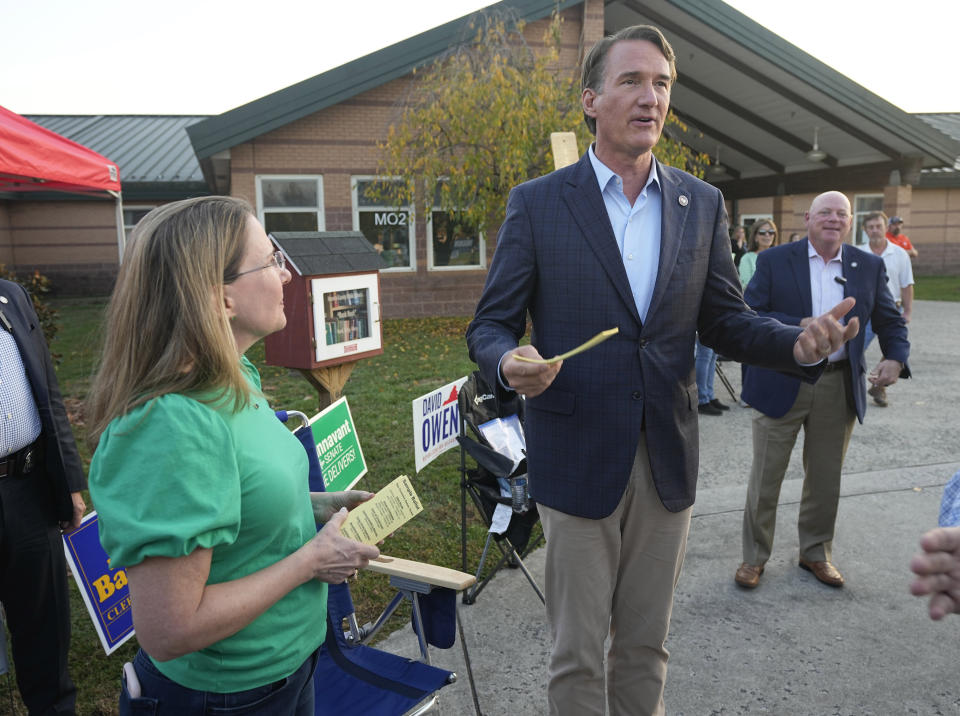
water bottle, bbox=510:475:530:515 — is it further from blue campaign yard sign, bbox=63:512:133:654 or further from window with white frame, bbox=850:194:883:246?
window with white frame, bbox=850:194:883:246

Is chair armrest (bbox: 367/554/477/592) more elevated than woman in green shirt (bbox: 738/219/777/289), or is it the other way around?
woman in green shirt (bbox: 738/219/777/289)

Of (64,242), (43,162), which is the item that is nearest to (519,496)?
(43,162)

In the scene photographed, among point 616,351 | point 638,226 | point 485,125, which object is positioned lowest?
point 616,351

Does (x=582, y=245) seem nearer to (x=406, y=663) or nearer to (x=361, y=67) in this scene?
(x=406, y=663)

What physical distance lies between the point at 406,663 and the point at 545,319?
1358 mm

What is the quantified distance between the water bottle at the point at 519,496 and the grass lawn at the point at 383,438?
2.57 feet

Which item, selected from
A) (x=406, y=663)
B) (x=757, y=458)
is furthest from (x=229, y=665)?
(x=757, y=458)

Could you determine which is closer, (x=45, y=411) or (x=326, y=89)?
(x=45, y=411)

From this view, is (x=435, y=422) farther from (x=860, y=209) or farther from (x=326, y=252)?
(x=860, y=209)

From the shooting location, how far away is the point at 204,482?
Answer: 1302mm

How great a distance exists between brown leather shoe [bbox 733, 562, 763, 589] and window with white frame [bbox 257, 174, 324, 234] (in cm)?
1215

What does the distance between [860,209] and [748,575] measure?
22.6 meters

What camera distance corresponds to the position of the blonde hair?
55.0 inches

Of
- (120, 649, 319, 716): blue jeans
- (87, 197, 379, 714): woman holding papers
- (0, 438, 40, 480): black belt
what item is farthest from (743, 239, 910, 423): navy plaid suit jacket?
(0, 438, 40, 480): black belt
